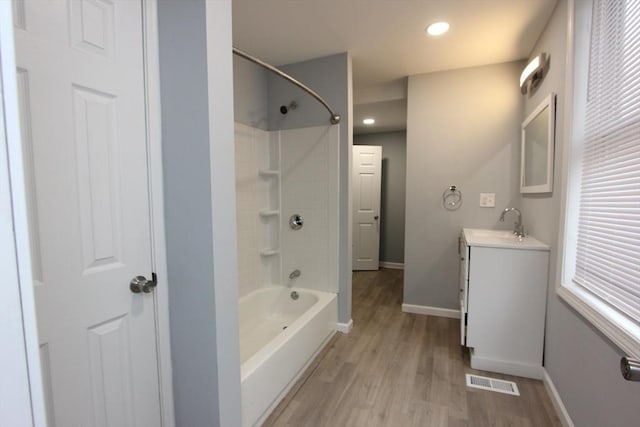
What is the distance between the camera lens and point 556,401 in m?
1.65

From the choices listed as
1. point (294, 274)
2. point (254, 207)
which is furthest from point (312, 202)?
point (294, 274)

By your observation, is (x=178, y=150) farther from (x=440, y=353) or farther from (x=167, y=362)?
(x=440, y=353)

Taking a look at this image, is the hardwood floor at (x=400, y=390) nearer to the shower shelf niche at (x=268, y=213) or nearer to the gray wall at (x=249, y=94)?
the shower shelf niche at (x=268, y=213)

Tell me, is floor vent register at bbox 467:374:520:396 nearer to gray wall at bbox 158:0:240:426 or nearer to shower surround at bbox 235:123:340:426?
shower surround at bbox 235:123:340:426

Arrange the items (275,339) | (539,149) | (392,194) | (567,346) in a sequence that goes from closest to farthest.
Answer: (567,346), (275,339), (539,149), (392,194)

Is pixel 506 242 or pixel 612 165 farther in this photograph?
pixel 506 242

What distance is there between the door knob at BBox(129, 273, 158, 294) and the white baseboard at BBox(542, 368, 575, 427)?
82.4 inches

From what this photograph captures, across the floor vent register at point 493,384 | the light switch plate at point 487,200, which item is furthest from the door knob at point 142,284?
the light switch plate at point 487,200

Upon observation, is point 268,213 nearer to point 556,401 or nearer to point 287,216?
point 287,216

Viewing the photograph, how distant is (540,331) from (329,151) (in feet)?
6.55

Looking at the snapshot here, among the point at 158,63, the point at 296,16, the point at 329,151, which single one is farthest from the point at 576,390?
the point at 296,16

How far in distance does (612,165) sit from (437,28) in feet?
4.71

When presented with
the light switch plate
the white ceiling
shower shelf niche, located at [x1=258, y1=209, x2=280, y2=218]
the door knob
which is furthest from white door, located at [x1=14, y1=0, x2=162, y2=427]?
the light switch plate

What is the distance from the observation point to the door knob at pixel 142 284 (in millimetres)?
1104
